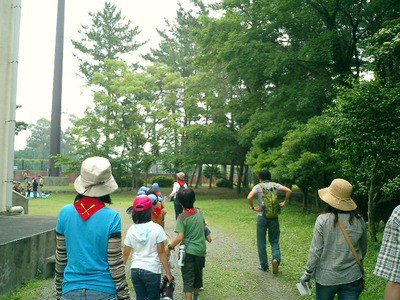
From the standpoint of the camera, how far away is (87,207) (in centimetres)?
292

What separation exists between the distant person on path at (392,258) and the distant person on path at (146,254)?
2.42m

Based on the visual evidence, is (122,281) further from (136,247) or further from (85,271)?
(136,247)

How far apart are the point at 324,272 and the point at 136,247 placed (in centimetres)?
187

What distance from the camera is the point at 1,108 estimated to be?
11.2m

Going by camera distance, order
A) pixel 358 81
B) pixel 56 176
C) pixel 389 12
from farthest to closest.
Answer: pixel 56 176 < pixel 389 12 < pixel 358 81

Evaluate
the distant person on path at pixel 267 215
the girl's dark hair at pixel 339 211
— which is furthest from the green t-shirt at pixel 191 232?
the distant person on path at pixel 267 215

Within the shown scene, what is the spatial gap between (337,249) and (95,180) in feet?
7.65

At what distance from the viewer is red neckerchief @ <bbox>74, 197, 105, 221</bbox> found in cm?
289

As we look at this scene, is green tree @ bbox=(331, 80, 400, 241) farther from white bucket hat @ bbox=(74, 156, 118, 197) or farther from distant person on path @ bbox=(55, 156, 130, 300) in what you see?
distant person on path @ bbox=(55, 156, 130, 300)

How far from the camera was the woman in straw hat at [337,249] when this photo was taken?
159 inches

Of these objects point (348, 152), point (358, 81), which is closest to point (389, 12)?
point (358, 81)

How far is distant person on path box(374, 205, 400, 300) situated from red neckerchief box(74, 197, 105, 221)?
1.77 m

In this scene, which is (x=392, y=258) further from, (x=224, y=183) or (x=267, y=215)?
(x=224, y=183)

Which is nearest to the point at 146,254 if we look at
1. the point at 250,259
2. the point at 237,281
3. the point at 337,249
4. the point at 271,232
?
the point at 337,249
